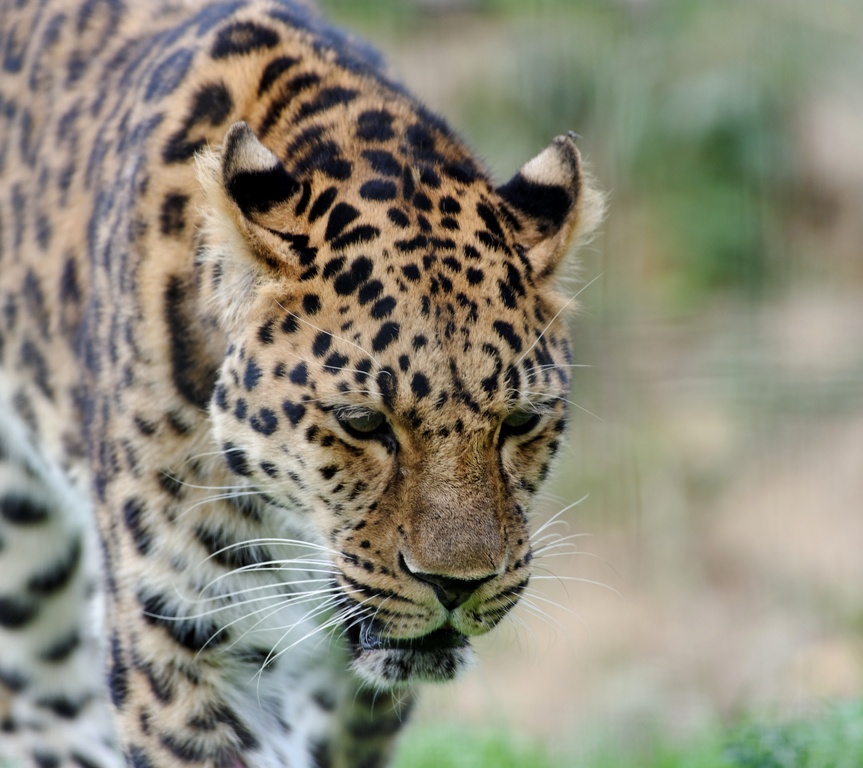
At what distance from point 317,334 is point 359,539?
2.24 feet

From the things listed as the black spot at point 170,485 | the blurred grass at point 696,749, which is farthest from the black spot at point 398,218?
the blurred grass at point 696,749

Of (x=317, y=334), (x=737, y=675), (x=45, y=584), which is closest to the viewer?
(x=317, y=334)

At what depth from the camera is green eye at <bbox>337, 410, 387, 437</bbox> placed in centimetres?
452

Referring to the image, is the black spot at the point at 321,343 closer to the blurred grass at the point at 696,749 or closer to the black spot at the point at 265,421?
the black spot at the point at 265,421

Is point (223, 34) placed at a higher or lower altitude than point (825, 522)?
higher

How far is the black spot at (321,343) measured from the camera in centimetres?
460

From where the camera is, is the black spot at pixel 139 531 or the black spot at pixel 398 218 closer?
the black spot at pixel 398 218

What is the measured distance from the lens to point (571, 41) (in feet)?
49.6

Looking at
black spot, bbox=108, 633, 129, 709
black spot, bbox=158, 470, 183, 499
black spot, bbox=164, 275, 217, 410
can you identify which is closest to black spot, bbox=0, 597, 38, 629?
black spot, bbox=108, 633, 129, 709

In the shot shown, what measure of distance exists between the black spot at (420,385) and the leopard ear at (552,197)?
33.4 inches

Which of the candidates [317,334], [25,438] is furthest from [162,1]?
[317,334]

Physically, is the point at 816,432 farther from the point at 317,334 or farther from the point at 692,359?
the point at 317,334

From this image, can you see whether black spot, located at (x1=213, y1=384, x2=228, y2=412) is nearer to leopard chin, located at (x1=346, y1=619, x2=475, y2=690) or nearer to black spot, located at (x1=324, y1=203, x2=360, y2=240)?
black spot, located at (x1=324, y1=203, x2=360, y2=240)

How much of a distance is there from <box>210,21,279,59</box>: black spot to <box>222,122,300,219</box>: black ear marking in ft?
3.05
